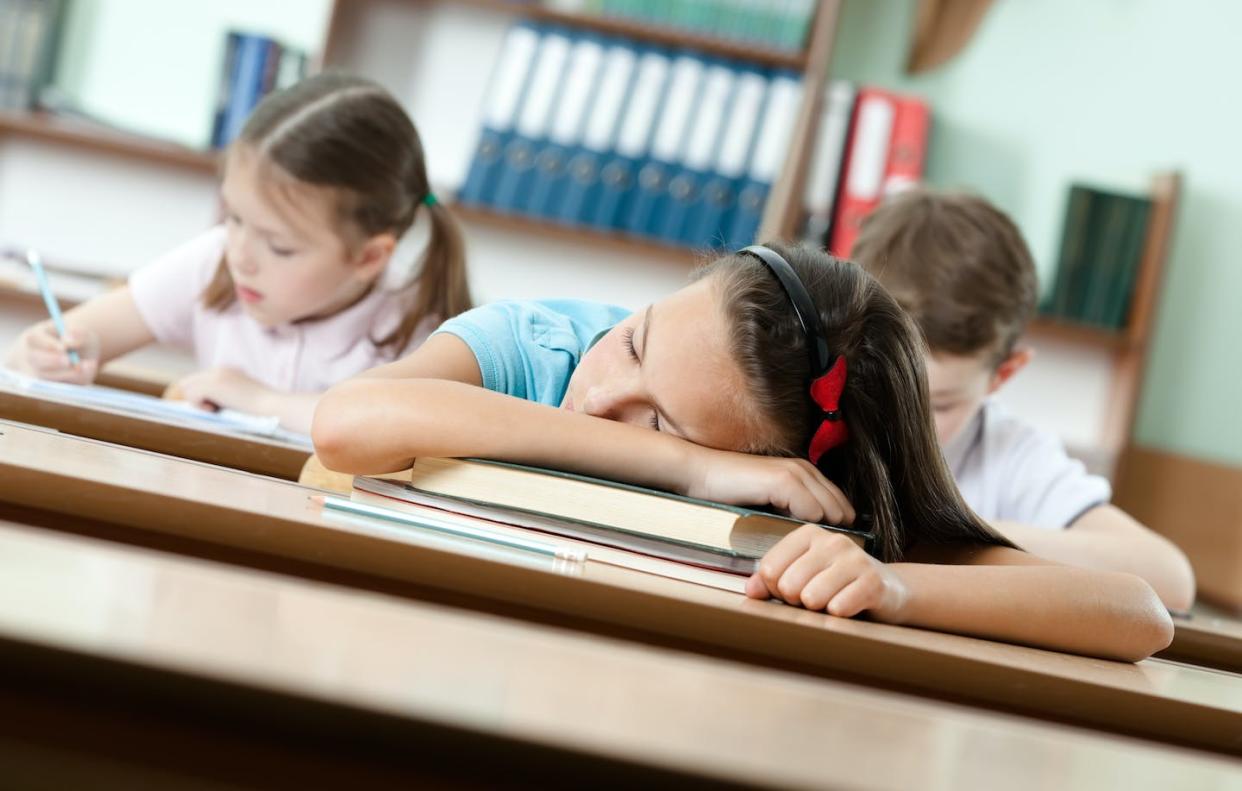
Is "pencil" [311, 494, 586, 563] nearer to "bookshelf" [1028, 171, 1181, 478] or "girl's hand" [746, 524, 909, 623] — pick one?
"girl's hand" [746, 524, 909, 623]

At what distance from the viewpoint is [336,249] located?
1.88 m

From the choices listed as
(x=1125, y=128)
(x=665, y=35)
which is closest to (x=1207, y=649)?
(x=665, y=35)

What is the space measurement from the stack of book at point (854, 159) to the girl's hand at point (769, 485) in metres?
1.99

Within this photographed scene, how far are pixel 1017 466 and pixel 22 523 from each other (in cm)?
151

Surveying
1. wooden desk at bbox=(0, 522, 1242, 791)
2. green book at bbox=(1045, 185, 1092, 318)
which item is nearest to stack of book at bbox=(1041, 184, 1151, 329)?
green book at bbox=(1045, 185, 1092, 318)

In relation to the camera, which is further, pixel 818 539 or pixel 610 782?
pixel 818 539

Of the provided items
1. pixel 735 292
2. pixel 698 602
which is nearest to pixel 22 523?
pixel 698 602

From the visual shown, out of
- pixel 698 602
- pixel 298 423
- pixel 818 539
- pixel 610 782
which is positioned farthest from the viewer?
pixel 298 423

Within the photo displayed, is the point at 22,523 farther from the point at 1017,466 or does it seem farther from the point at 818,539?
the point at 1017,466

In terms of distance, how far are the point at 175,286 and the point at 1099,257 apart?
6.77ft

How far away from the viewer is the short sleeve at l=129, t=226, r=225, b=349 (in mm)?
2039

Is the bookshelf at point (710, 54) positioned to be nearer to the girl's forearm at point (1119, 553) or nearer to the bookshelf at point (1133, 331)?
the bookshelf at point (1133, 331)

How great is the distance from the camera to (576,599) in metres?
0.61

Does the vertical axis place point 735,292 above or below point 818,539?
above
